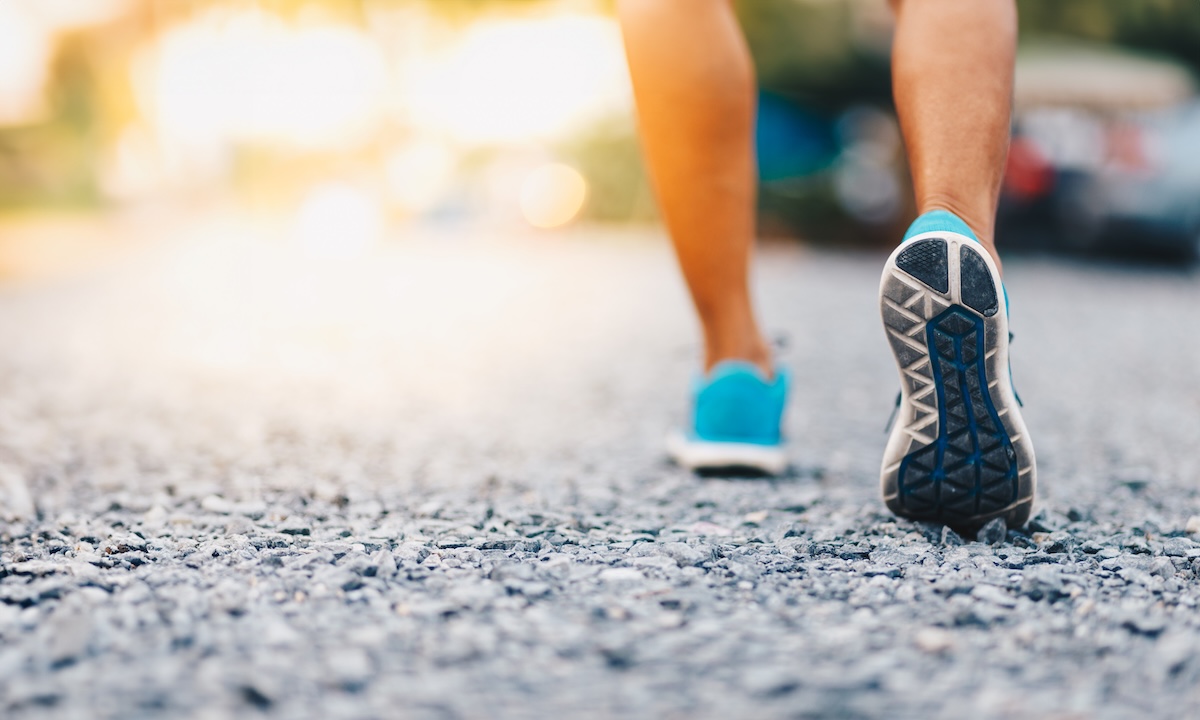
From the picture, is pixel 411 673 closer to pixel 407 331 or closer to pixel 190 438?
pixel 190 438

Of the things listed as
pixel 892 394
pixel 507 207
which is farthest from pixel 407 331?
pixel 507 207

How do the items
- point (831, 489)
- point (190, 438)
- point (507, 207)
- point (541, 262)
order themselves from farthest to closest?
1. point (507, 207)
2. point (541, 262)
3. point (190, 438)
4. point (831, 489)

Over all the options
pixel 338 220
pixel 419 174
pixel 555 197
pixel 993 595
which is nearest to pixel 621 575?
pixel 993 595

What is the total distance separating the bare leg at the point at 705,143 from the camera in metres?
1.43

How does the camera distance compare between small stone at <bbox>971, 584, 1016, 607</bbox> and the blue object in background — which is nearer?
small stone at <bbox>971, 584, 1016, 607</bbox>

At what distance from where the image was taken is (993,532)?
1.23 meters

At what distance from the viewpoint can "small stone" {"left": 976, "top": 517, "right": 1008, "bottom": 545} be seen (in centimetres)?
123

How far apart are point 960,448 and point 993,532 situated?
0.46 ft

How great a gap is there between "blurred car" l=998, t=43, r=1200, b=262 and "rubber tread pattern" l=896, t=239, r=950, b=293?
20.6ft

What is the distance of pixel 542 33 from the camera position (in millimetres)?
12500

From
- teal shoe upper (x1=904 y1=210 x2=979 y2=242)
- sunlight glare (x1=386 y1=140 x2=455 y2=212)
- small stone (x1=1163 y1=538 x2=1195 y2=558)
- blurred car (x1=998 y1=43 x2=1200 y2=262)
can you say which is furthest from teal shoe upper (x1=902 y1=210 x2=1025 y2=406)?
sunlight glare (x1=386 y1=140 x2=455 y2=212)

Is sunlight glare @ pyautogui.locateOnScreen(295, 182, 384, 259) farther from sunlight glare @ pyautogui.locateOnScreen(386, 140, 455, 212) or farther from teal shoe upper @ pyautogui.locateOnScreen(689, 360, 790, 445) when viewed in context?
teal shoe upper @ pyautogui.locateOnScreen(689, 360, 790, 445)

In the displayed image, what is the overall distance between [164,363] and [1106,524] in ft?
7.83

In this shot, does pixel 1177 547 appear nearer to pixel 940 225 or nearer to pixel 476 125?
pixel 940 225
